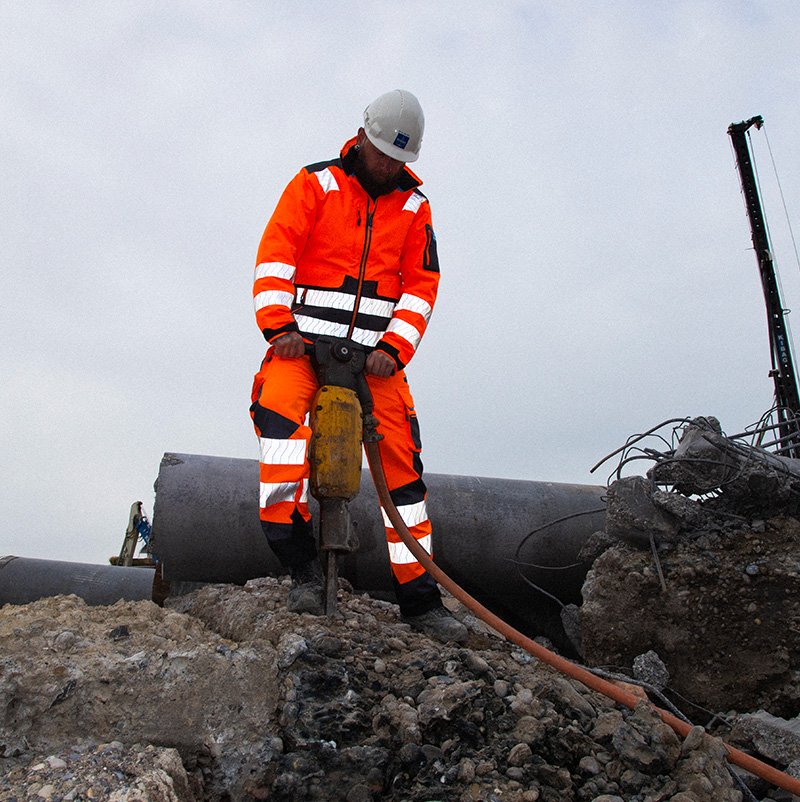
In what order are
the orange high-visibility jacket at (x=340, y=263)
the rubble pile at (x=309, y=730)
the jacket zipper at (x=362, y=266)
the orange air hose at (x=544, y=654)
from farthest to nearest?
the jacket zipper at (x=362, y=266), the orange high-visibility jacket at (x=340, y=263), the orange air hose at (x=544, y=654), the rubble pile at (x=309, y=730)

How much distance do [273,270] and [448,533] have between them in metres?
1.77

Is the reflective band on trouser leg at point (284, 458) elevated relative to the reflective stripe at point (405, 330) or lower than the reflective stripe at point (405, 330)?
lower

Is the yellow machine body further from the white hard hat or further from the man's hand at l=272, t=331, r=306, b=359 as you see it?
the white hard hat

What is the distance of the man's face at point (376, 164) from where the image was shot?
2859mm

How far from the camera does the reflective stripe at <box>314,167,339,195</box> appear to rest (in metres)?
2.85

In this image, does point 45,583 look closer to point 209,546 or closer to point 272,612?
point 209,546

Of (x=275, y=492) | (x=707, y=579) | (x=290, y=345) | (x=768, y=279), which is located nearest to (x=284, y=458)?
(x=275, y=492)

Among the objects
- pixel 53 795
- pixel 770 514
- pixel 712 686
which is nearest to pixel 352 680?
pixel 53 795

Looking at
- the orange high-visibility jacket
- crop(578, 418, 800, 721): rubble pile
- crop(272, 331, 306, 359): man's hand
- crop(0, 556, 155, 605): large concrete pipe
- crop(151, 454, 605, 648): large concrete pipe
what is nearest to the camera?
crop(272, 331, 306, 359): man's hand

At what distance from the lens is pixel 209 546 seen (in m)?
3.43

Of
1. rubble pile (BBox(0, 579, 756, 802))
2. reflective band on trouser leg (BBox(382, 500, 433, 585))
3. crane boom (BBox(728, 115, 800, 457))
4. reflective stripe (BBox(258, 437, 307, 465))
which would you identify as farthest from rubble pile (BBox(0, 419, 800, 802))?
crane boom (BBox(728, 115, 800, 457))

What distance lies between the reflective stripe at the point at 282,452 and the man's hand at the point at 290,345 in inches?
13.5

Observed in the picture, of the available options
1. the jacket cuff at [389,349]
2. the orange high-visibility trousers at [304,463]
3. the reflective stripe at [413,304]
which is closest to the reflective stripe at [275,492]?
the orange high-visibility trousers at [304,463]

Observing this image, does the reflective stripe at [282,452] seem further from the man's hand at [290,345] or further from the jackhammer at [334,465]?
the man's hand at [290,345]
